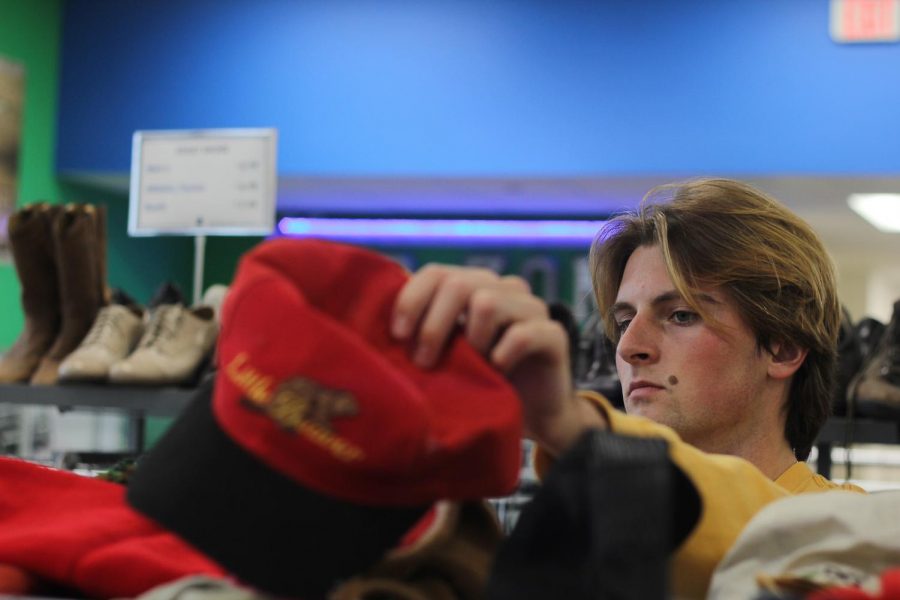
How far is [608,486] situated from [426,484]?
0.31 ft

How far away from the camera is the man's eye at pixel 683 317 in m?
1.26

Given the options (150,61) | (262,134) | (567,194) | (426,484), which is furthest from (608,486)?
(150,61)

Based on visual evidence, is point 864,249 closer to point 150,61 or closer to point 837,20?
point 837,20

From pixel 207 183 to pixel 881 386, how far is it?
5.98 ft

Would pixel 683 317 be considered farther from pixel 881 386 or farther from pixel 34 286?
pixel 34 286

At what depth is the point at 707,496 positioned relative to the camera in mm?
693

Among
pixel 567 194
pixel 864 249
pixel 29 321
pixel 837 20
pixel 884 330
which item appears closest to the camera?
pixel 884 330

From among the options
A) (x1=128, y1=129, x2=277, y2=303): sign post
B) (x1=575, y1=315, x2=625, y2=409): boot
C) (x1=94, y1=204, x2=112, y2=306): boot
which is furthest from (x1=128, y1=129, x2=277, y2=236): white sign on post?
(x1=575, y1=315, x2=625, y2=409): boot

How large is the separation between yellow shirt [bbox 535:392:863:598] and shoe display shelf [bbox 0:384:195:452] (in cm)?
170

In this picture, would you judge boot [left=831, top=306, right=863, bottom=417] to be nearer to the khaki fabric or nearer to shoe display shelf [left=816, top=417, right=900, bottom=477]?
shoe display shelf [left=816, top=417, right=900, bottom=477]

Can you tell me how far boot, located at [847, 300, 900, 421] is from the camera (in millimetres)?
2148

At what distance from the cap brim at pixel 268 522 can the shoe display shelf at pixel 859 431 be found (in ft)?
5.56

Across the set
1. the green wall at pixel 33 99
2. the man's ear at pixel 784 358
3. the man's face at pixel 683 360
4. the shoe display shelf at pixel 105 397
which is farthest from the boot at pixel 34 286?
the green wall at pixel 33 99

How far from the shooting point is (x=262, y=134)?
2.88m
